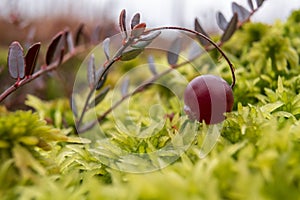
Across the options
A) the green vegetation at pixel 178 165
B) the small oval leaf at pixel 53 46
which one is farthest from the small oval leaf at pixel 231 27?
the small oval leaf at pixel 53 46

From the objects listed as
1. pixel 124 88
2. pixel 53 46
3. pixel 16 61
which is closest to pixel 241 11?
pixel 124 88

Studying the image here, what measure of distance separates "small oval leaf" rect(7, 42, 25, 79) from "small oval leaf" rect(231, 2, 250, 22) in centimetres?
61

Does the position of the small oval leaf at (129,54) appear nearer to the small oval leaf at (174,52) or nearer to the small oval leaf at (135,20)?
the small oval leaf at (135,20)

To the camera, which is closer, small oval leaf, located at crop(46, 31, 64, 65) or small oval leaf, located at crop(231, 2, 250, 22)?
small oval leaf, located at crop(46, 31, 64, 65)

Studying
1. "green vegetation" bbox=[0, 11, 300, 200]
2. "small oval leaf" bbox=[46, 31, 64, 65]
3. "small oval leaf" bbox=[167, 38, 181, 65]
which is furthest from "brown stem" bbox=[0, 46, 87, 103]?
"small oval leaf" bbox=[167, 38, 181, 65]

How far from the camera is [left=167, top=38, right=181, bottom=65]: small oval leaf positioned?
1.11 metres

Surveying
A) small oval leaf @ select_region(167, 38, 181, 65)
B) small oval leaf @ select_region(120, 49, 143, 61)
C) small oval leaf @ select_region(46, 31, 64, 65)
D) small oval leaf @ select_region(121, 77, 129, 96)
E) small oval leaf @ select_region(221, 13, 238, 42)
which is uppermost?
small oval leaf @ select_region(46, 31, 64, 65)

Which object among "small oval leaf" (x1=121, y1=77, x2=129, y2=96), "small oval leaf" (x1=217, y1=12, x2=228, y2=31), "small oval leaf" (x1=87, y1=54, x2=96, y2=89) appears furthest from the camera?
"small oval leaf" (x1=121, y1=77, x2=129, y2=96)

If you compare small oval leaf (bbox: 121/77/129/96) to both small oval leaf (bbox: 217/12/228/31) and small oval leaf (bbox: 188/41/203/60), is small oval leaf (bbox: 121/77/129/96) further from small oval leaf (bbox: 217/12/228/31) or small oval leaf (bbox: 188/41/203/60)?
small oval leaf (bbox: 217/12/228/31)

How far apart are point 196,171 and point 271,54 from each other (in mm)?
703

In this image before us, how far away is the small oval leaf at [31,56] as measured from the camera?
0.78 m

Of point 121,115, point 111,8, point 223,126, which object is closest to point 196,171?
point 223,126

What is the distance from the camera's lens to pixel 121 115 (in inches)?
44.4

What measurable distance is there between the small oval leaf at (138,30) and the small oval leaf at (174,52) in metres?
0.34
